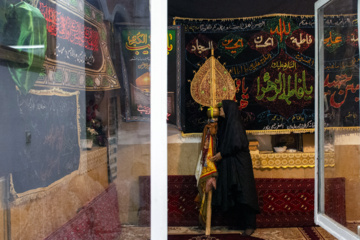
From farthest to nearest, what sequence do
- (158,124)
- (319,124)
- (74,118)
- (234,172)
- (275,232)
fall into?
(275,232)
(234,172)
(319,124)
(158,124)
(74,118)

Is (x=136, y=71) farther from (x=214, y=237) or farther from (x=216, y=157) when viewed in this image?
(x=214, y=237)

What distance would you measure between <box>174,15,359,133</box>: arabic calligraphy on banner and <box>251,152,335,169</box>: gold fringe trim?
0.29 meters

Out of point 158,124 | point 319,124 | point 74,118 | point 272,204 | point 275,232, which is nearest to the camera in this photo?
point 74,118

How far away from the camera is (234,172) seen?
3.12 metres

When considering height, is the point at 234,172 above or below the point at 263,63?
below

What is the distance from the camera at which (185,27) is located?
3543 mm

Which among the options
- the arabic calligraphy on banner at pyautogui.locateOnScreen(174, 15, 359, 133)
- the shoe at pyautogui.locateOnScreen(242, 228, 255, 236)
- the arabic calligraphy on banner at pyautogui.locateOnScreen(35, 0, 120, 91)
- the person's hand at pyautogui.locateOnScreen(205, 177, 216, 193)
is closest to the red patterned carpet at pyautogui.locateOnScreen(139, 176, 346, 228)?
the shoe at pyautogui.locateOnScreen(242, 228, 255, 236)

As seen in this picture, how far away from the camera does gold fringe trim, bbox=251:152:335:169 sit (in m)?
3.56

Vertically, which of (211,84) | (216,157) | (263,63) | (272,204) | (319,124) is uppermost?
(263,63)

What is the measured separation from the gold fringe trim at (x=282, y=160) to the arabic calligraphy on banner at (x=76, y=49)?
2970 mm

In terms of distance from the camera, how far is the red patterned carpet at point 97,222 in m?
0.68

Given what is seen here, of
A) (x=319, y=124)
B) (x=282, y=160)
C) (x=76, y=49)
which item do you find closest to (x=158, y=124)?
(x=76, y=49)

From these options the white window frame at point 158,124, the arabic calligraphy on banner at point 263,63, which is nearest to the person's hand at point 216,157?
the arabic calligraphy on banner at point 263,63

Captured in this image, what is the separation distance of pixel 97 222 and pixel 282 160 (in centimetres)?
310
